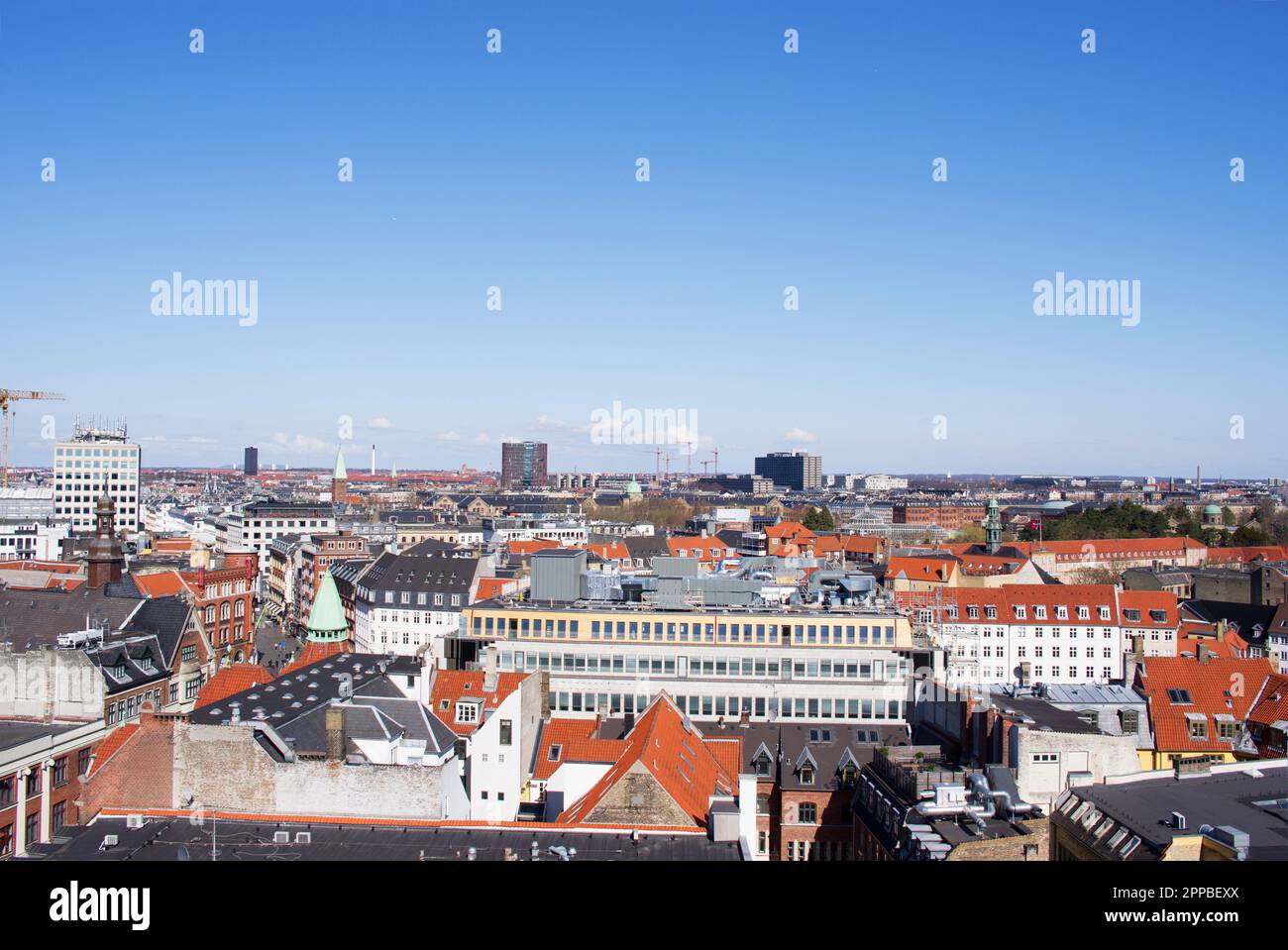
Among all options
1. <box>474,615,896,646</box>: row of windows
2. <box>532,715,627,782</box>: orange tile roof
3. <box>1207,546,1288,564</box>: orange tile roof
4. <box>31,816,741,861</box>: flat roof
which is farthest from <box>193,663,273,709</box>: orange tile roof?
<box>1207,546,1288,564</box>: orange tile roof

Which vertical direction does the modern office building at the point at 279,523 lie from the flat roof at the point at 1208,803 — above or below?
above

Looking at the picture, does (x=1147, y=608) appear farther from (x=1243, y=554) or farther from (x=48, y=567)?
(x=48, y=567)

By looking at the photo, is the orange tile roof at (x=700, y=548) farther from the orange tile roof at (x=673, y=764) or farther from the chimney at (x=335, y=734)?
the chimney at (x=335, y=734)

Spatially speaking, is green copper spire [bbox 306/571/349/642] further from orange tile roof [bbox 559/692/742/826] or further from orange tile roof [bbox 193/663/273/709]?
orange tile roof [bbox 559/692/742/826]

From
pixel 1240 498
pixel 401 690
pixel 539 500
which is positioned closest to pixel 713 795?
pixel 401 690

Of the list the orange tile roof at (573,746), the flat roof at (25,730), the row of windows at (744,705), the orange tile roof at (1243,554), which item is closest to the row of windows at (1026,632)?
the row of windows at (744,705)
